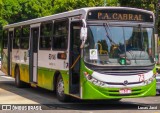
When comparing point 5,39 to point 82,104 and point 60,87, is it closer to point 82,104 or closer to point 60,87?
point 60,87

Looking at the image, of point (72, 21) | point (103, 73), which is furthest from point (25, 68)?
point (103, 73)

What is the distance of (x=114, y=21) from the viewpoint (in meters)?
12.9

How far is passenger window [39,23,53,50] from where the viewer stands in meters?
15.6

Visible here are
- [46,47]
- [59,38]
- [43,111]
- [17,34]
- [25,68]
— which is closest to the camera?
[43,111]

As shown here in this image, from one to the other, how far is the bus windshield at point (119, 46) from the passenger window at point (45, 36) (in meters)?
3.18

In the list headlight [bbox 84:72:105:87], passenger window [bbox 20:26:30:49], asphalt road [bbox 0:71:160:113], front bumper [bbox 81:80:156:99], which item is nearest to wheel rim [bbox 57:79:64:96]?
asphalt road [bbox 0:71:160:113]

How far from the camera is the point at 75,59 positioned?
13.5 meters

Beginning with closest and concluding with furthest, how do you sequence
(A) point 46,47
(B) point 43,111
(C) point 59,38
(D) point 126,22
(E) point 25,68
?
1. (B) point 43,111
2. (D) point 126,22
3. (C) point 59,38
4. (A) point 46,47
5. (E) point 25,68

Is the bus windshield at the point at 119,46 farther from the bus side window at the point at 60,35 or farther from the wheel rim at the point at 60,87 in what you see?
the wheel rim at the point at 60,87

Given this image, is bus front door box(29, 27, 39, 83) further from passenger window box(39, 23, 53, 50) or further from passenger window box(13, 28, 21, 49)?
passenger window box(13, 28, 21, 49)

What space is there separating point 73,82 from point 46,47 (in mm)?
2809

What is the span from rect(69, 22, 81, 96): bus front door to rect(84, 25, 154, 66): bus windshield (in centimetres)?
72

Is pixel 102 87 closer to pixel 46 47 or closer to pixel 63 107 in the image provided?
pixel 63 107

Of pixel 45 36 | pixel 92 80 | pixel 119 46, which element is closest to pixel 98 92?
pixel 92 80
